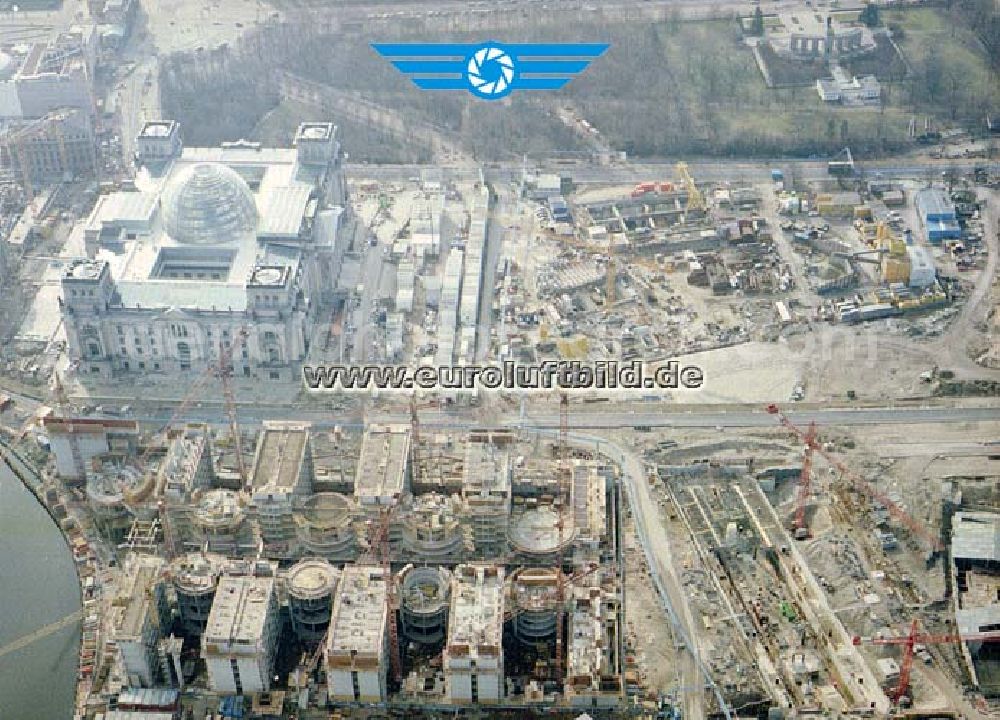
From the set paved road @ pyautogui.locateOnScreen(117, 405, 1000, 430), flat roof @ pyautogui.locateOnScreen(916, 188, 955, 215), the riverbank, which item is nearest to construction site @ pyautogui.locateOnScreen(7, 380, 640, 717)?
the riverbank

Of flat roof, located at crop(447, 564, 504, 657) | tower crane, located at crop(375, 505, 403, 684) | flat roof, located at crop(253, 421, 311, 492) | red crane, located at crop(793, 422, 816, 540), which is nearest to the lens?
flat roof, located at crop(447, 564, 504, 657)

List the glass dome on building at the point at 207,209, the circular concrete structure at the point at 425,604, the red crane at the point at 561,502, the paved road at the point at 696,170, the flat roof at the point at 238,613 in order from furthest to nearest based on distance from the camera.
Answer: the paved road at the point at 696,170 < the glass dome on building at the point at 207,209 < the circular concrete structure at the point at 425,604 < the red crane at the point at 561,502 < the flat roof at the point at 238,613

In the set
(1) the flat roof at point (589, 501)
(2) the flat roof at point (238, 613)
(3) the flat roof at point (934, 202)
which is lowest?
(1) the flat roof at point (589, 501)

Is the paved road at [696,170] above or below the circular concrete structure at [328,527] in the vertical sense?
above

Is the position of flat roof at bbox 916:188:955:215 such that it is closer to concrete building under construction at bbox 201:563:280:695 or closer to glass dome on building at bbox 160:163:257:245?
glass dome on building at bbox 160:163:257:245

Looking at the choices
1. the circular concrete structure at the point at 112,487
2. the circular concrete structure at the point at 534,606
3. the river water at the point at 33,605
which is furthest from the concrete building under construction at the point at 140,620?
the circular concrete structure at the point at 534,606

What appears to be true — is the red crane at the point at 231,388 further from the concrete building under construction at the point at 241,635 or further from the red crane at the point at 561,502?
the red crane at the point at 561,502

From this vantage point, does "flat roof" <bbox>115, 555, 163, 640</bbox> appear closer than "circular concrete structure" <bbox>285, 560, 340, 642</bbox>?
Yes
